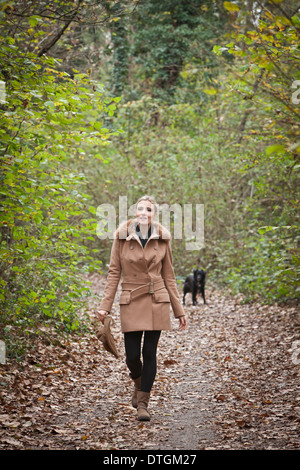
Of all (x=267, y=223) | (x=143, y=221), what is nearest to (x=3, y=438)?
(x=143, y=221)

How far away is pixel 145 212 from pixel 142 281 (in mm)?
696

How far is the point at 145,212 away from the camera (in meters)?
5.14

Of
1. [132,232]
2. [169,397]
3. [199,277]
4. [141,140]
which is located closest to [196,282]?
[199,277]

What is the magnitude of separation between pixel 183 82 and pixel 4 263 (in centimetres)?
1743

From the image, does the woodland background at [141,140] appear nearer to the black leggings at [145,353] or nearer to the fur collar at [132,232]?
the fur collar at [132,232]

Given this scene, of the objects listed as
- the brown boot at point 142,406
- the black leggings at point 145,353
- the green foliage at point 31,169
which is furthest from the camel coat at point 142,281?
the green foliage at point 31,169

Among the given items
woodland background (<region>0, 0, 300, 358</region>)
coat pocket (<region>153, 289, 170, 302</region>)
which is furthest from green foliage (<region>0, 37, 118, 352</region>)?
coat pocket (<region>153, 289, 170, 302</region>)

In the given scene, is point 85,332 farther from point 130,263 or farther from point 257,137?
point 257,137

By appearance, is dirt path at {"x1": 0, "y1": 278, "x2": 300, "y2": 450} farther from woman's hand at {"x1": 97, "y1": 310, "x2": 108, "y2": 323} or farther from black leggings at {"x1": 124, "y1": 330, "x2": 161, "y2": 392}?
woman's hand at {"x1": 97, "y1": 310, "x2": 108, "y2": 323}

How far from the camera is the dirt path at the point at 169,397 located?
4.44 meters

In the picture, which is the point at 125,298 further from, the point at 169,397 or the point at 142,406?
the point at 169,397

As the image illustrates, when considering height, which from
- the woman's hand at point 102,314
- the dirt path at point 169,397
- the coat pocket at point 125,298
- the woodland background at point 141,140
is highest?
the woodland background at point 141,140

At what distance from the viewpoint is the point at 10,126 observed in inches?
223

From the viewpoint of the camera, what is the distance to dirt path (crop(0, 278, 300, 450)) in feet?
14.6
